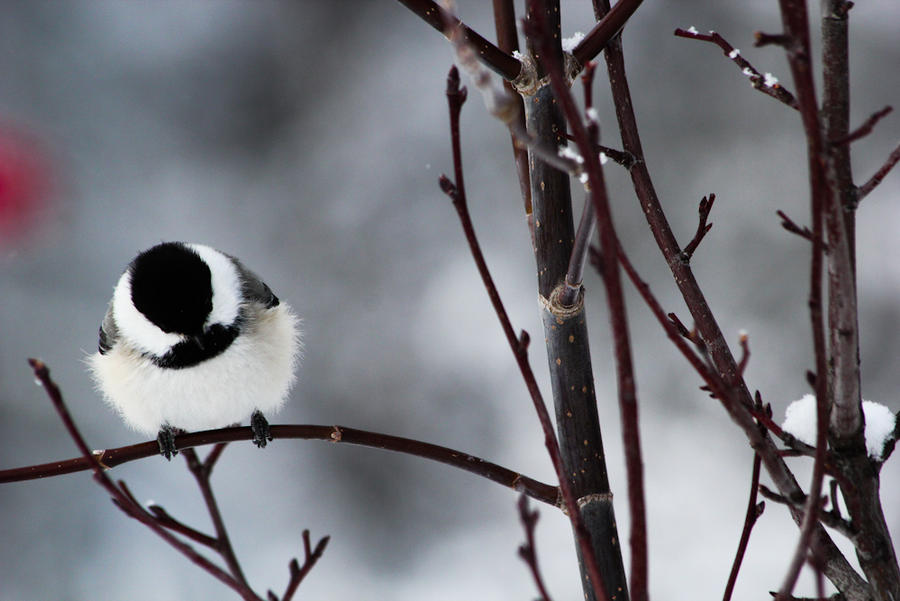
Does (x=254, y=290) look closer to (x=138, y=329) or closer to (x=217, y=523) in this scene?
(x=138, y=329)

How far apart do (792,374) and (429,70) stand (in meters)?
1.27

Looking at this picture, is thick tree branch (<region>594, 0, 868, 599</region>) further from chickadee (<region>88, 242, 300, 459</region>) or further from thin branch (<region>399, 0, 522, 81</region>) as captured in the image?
chickadee (<region>88, 242, 300, 459</region>)

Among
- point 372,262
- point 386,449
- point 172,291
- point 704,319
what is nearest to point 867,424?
point 704,319

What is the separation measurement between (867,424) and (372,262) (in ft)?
5.21

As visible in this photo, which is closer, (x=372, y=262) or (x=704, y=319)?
(x=704, y=319)

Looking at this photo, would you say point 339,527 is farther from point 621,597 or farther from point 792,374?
point 621,597

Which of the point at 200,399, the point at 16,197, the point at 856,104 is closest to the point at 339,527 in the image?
the point at 200,399

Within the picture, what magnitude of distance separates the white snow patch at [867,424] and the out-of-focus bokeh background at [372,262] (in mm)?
1252

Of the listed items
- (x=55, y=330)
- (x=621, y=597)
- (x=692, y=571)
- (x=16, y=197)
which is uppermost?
(x=16, y=197)

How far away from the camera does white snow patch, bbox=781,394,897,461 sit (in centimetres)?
56

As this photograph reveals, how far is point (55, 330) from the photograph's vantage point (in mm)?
1953

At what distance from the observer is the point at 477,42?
24.9 inches

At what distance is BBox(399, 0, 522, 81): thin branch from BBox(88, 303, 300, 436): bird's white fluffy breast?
22.2 inches

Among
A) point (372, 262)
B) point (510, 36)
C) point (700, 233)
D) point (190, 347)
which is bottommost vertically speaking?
point (700, 233)
